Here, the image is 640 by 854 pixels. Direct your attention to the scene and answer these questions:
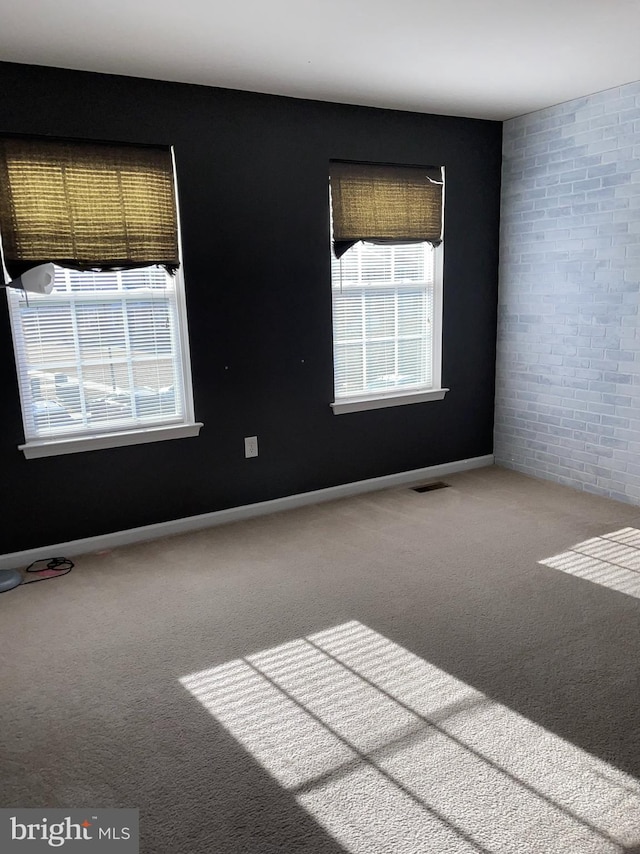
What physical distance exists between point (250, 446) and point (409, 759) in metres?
2.32

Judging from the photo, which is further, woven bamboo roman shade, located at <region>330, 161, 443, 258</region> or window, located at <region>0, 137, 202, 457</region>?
woven bamboo roman shade, located at <region>330, 161, 443, 258</region>

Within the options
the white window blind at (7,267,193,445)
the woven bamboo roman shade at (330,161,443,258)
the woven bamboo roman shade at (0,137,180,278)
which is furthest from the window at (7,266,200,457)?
the woven bamboo roman shade at (330,161,443,258)

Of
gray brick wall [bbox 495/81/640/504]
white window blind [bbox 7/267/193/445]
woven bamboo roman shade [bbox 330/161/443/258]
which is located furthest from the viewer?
woven bamboo roman shade [bbox 330/161/443/258]

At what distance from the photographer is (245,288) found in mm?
3789

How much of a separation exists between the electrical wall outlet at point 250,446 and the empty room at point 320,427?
2 centimetres

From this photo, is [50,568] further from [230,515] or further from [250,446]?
[250,446]

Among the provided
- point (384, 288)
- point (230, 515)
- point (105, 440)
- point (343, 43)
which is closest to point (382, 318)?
point (384, 288)

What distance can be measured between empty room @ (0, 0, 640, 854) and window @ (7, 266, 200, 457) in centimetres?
2

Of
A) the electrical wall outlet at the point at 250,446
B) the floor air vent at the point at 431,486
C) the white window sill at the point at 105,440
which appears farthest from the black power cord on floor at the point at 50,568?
the floor air vent at the point at 431,486

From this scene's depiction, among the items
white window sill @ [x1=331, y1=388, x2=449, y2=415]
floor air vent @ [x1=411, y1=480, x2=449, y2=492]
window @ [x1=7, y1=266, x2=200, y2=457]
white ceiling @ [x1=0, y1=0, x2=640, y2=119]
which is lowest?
floor air vent @ [x1=411, y1=480, x2=449, y2=492]

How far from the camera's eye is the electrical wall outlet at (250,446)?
3955mm

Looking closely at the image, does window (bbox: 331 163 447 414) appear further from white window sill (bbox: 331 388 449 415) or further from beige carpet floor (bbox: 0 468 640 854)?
beige carpet floor (bbox: 0 468 640 854)

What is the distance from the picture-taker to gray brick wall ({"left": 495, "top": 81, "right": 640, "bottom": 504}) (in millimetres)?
3887

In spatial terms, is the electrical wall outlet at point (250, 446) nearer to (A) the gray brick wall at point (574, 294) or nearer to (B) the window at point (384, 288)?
(B) the window at point (384, 288)
